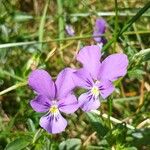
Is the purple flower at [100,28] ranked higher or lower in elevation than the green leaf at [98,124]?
higher

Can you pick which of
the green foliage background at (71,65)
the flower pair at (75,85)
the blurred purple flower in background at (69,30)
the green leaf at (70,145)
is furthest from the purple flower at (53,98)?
the blurred purple flower in background at (69,30)

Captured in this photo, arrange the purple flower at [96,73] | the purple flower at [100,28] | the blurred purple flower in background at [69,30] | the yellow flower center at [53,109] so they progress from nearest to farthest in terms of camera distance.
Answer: the purple flower at [96,73] → the yellow flower center at [53,109] → the purple flower at [100,28] → the blurred purple flower in background at [69,30]

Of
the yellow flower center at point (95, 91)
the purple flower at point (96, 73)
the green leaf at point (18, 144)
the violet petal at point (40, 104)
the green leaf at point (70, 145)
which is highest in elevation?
the purple flower at point (96, 73)

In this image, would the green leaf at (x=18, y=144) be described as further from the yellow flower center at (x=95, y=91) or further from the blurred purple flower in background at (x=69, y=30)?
the blurred purple flower in background at (x=69, y=30)

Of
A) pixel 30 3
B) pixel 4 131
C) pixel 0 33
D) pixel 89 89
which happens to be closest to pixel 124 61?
pixel 89 89

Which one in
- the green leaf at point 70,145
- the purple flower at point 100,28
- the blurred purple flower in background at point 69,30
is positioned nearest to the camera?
the green leaf at point 70,145

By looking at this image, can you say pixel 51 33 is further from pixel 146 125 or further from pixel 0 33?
pixel 146 125

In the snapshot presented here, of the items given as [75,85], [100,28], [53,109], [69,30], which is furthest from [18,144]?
[69,30]

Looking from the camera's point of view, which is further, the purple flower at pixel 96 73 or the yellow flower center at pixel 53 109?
the yellow flower center at pixel 53 109

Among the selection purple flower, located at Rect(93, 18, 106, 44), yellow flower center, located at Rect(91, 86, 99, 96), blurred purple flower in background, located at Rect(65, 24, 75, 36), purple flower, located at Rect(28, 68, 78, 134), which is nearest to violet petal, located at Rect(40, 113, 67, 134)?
purple flower, located at Rect(28, 68, 78, 134)
